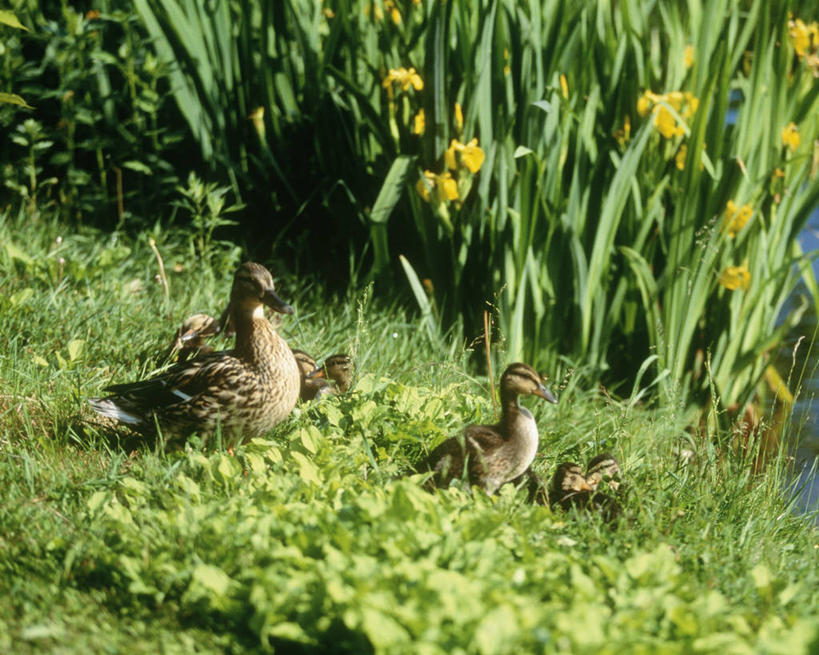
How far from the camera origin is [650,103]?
14.5 feet

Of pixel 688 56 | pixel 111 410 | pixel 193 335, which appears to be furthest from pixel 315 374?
pixel 688 56

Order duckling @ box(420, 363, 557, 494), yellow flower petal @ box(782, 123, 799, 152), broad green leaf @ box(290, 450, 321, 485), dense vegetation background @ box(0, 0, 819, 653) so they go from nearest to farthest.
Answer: dense vegetation background @ box(0, 0, 819, 653)
broad green leaf @ box(290, 450, 321, 485)
duckling @ box(420, 363, 557, 494)
yellow flower petal @ box(782, 123, 799, 152)

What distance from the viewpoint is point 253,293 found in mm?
3648

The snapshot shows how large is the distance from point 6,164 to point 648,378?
353 cm

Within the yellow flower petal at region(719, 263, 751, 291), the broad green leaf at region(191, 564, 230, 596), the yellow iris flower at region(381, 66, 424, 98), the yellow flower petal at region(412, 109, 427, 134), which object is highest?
the yellow iris flower at region(381, 66, 424, 98)

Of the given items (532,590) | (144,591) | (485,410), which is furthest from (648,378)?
(144,591)

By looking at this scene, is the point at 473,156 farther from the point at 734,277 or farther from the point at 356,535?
the point at 356,535

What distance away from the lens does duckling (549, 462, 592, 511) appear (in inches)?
131

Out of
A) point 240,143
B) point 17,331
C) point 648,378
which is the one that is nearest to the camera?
point 17,331

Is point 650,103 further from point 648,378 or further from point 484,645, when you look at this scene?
point 484,645

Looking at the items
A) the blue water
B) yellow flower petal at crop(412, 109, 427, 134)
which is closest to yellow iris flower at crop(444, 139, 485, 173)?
yellow flower petal at crop(412, 109, 427, 134)

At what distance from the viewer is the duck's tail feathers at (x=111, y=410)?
11.2 feet

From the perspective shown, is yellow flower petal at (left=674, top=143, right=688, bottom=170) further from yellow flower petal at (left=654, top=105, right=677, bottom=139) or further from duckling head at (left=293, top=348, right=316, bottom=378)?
duckling head at (left=293, top=348, right=316, bottom=378)

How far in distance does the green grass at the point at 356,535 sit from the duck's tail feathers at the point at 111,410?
134 mm
